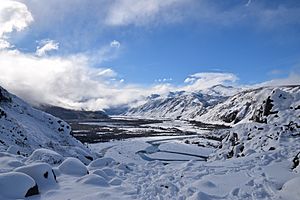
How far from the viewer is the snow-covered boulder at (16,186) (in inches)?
365

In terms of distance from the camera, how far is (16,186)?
9648 millimetres

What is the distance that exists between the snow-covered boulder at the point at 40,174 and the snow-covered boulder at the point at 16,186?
2.62ft

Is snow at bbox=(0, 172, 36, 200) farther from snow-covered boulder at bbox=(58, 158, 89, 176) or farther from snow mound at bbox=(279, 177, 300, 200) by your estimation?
snow mound at bbox=(279, 177, 300, 200)

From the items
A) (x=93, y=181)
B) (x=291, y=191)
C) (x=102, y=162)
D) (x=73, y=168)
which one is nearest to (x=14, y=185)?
(x=93, y=181)

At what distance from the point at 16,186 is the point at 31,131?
2583cm

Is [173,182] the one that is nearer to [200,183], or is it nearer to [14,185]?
[200,183]

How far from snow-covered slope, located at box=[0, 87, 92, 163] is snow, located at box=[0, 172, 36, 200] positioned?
54.2 ft

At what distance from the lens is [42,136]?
34406 mm

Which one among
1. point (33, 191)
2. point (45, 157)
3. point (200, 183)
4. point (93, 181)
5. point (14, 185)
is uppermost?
point (45, 157)

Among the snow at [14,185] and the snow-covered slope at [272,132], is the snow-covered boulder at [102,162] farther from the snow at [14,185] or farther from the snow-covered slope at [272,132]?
the snow-covered slope at [272,132]

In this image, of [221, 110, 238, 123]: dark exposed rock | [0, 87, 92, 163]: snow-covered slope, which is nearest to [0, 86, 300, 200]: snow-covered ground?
[0, 87, 92, 163]: snow-covered slope

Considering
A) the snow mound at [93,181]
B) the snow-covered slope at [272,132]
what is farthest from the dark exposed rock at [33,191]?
the snow-covered slope at [272,132]

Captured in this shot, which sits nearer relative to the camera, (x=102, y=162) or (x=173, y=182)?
(x=173, y=182)

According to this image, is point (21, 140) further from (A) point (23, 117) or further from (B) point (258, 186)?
(B) point (258, 186)
